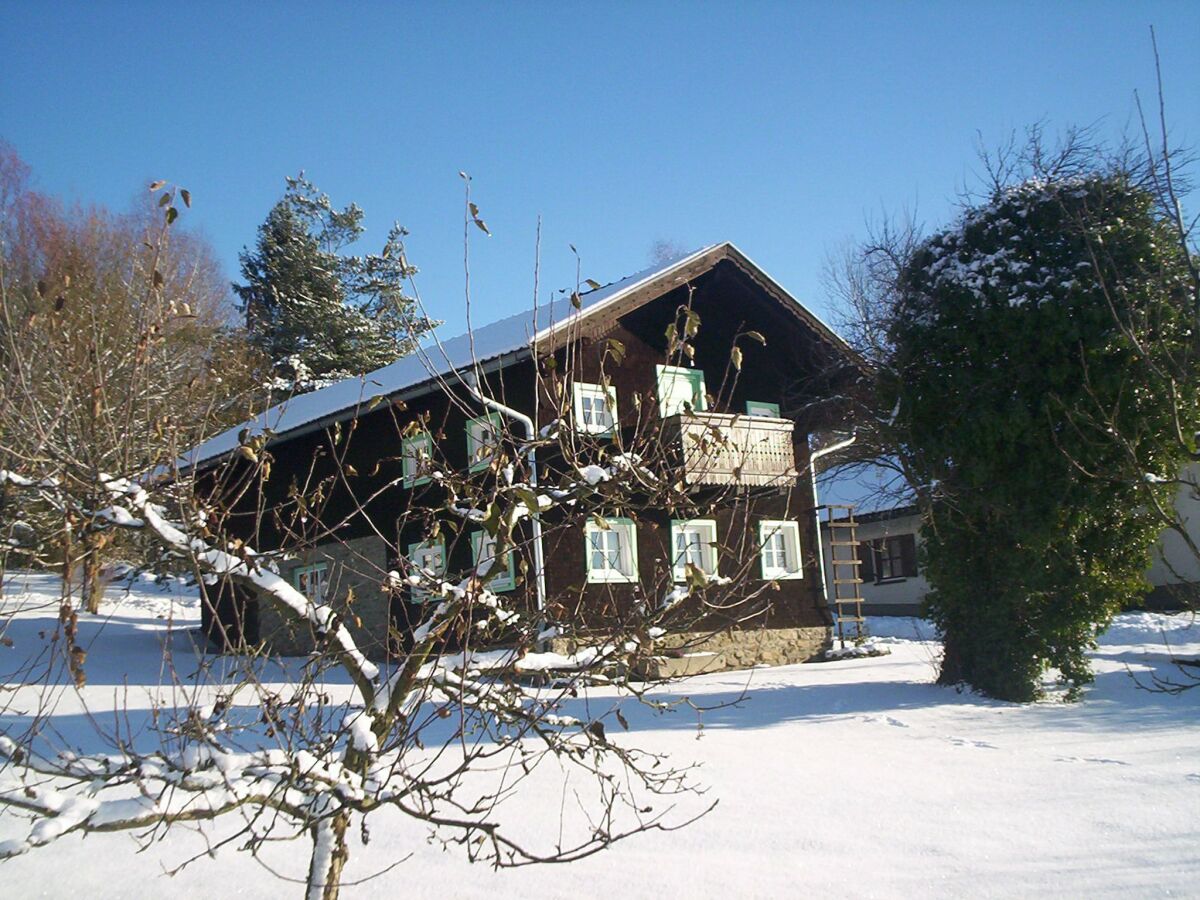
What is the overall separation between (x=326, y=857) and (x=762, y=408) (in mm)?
15422

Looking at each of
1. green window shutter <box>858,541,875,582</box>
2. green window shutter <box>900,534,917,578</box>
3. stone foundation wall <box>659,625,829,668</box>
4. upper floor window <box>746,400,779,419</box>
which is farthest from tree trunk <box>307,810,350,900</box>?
green window shutter <box>858,541,875,582</box>

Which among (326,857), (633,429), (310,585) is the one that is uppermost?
(633,429)

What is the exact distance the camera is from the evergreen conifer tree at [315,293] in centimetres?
3177

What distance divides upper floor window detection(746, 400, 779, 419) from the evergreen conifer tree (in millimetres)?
14427

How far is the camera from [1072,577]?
491 inches

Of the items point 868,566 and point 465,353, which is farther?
point 868,566

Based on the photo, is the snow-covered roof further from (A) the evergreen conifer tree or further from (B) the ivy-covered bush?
(A) the evergreen conifer tree

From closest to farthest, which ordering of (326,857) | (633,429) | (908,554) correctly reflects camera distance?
(326,857) < (633,429) < (908,554)

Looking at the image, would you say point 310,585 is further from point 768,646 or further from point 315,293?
point 315,293

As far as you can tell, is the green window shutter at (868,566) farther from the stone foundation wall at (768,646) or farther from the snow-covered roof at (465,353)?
the snow-covered roof at (465,353)

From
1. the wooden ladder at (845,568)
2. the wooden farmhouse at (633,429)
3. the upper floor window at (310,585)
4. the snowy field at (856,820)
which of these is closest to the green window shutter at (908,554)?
the wooden ladder at (845,568)

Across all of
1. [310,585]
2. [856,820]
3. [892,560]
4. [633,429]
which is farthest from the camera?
[892,560]

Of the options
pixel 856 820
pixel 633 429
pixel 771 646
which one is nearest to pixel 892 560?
pixel 771 646

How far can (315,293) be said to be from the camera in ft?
109
